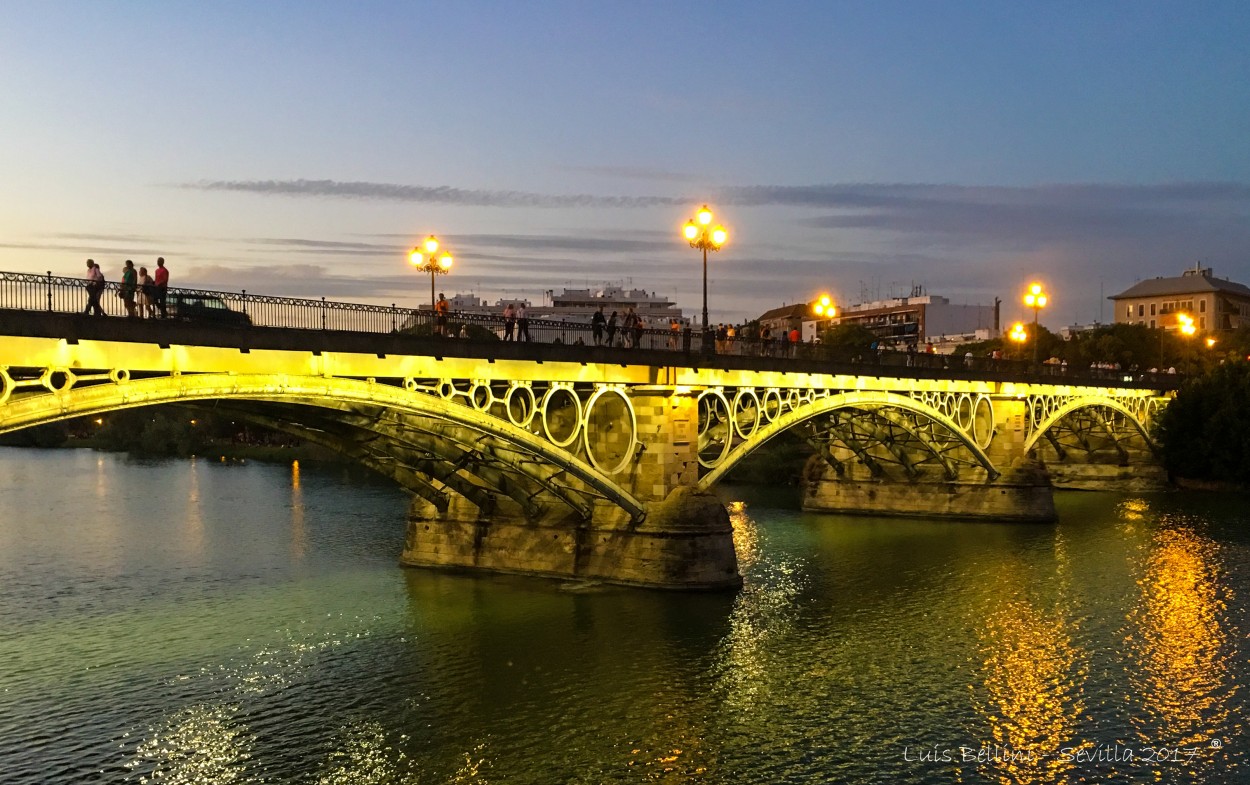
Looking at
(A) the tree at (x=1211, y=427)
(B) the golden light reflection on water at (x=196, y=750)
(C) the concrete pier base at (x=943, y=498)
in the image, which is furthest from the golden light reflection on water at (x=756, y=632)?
(A) the tree at (x=1211, y=427)

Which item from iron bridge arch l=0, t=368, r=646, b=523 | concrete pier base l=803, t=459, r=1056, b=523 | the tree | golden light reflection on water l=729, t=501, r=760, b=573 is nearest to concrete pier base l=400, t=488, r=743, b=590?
iron bridge arch l=0, t=368, r=646, b=523

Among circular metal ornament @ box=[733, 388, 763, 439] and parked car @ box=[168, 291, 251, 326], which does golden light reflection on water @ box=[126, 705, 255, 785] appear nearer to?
parked car @ box=[168, 291, 251, 326]

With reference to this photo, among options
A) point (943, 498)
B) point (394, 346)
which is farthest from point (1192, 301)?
point (394, 346)

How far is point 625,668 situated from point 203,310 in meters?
10.3

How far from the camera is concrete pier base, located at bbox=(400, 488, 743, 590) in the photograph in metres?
30.9

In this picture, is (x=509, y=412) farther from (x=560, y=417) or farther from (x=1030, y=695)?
(x=1030, y=695)

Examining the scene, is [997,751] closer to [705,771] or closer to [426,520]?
[705,771]

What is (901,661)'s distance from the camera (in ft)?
83.6

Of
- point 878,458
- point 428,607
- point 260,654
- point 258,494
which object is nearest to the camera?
point 260,654

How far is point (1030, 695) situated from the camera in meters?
23.2

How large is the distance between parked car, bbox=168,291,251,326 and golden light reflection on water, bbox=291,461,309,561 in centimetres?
1750

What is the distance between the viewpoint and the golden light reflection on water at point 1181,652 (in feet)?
70.3

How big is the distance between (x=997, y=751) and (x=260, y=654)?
46.4 ft

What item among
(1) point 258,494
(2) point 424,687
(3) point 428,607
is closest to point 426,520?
(3) point 428,607
